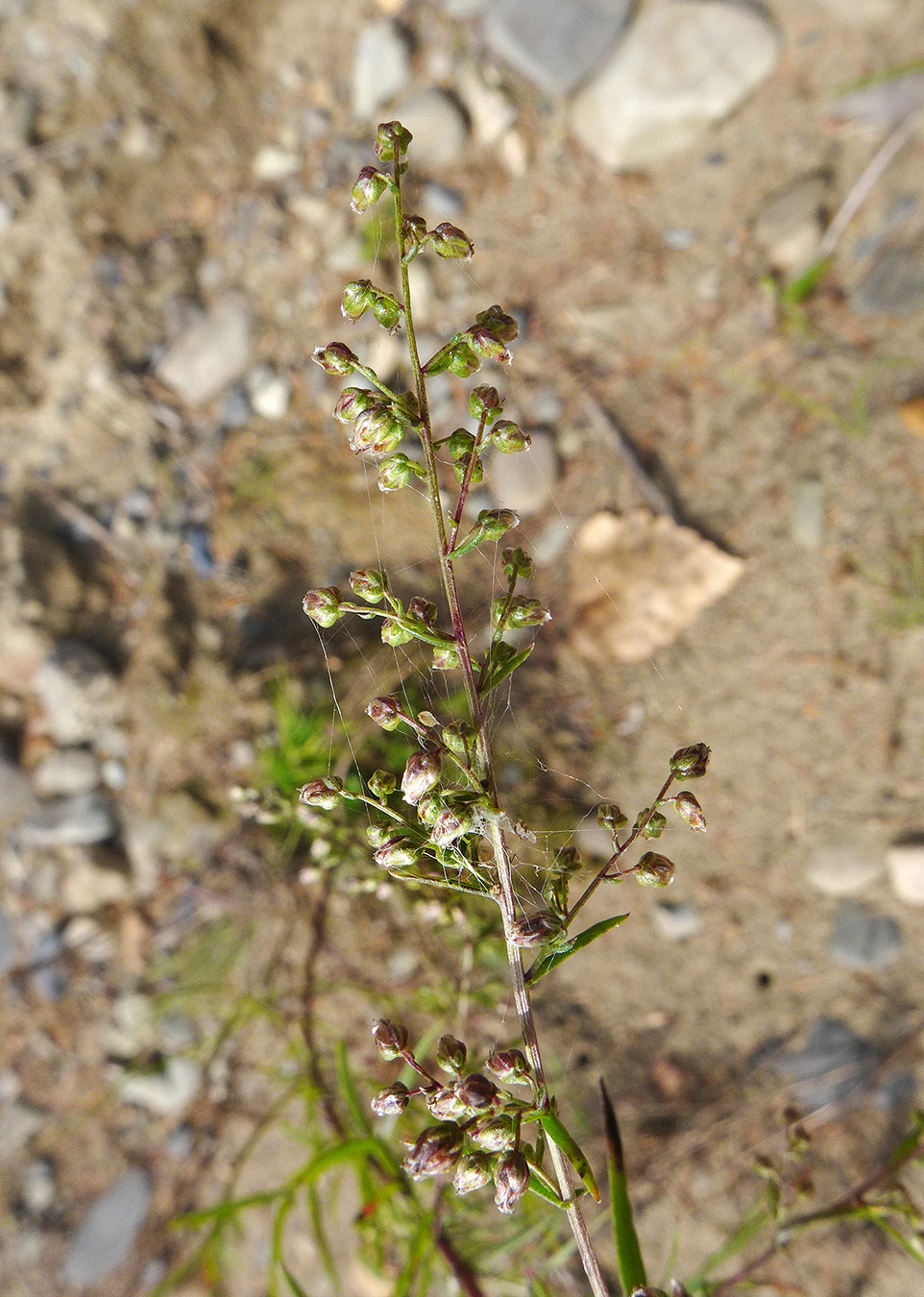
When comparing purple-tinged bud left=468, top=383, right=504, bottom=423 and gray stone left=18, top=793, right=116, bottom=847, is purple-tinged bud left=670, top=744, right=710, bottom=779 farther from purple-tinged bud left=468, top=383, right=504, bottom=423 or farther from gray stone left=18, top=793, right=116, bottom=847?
gray stone left=18, top=793, right=116, bottom=847

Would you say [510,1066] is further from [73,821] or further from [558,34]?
[558,34]

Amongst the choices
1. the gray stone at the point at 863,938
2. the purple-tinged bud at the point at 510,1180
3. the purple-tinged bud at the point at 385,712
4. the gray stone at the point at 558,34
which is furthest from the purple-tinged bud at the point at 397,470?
the gray stone at the point at 558,34

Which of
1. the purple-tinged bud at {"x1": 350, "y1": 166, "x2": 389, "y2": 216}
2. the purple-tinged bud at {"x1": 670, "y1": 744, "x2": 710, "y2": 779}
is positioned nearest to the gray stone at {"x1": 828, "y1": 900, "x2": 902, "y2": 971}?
the purple-tinged bud at {"x1": 670, "y1": 744, "x2": 710, "y2": 779}

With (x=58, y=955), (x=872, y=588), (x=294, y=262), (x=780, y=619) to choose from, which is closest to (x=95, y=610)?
(x=58, y=955)

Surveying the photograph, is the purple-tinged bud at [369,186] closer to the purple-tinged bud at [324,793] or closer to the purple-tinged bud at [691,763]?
the purple-tinged bud at [324,793]

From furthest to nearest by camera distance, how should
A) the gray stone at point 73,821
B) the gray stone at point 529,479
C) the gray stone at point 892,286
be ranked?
the gray stone at point 73,821
the gray stone at point 529,479
the gray stone at point 892,286

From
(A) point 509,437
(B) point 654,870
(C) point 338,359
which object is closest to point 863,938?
(B) point 654,870
